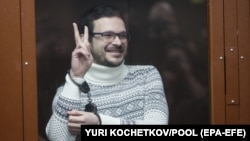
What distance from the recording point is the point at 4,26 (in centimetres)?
733

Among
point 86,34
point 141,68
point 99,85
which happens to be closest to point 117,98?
point 99,85

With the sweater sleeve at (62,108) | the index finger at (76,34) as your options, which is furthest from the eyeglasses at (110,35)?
the sweater sleeve at (62,108)

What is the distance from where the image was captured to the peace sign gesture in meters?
7.36

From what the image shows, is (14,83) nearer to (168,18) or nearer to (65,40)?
(65,40)

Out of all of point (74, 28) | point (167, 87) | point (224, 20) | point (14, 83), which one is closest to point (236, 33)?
point (224, 20)

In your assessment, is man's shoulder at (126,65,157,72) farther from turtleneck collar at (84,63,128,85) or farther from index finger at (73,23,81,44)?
index finger at (73,23,81,44)

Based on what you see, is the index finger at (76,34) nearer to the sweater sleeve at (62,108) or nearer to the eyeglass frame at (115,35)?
the eyeglass frame at (115,35)

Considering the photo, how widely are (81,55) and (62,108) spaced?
40 cm

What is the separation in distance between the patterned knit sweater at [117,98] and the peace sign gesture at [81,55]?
0.04 meters

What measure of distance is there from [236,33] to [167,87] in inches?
24.5

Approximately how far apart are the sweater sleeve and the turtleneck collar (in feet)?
0.29

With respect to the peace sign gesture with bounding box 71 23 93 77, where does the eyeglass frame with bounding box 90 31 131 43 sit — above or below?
above

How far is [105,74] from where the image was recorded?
7.38 meters

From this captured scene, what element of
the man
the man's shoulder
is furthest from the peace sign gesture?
the man's shoulder
